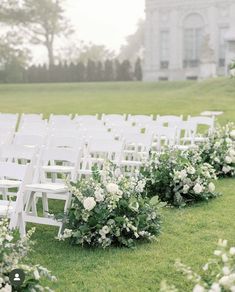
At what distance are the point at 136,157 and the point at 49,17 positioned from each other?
43.9 m

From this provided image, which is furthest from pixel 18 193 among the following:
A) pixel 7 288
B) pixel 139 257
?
pixel 7 288

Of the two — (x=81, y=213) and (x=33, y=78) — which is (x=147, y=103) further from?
(x=33, y=78)

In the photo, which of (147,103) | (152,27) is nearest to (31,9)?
(152,27)

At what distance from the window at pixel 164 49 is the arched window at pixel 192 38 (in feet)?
5.82

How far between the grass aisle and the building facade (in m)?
43.5

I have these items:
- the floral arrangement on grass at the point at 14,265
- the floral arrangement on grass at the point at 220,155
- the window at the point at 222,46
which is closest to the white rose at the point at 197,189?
the floral arrangement on grass at the point at 220,155

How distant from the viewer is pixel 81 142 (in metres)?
8.19

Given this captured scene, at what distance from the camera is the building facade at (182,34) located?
51062mm

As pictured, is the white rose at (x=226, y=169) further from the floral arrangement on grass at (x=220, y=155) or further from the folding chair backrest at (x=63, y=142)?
the folding chair backrest at (x=63, y=142)

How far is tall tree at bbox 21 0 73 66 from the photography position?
50.2 meters

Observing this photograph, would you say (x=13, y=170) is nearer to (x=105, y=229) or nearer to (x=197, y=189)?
(x=105, y=229)

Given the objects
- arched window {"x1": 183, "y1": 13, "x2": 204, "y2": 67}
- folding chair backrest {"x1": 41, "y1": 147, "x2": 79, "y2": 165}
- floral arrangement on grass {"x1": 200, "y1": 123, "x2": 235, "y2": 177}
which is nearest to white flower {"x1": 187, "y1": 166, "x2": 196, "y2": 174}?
folding chair backrest {"x1": 41, "y1": 147, "x2": 79, "y2": 165}

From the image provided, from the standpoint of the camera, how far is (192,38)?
174 feet

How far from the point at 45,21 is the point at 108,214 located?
4874cm
